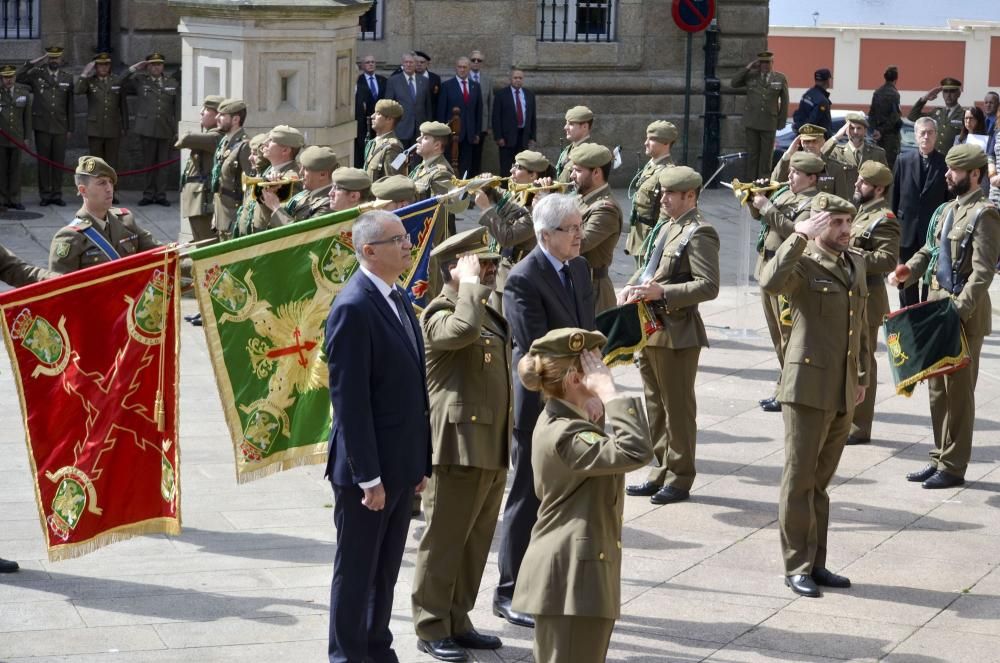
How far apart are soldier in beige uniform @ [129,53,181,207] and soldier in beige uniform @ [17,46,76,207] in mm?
881

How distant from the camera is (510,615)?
8.02 m

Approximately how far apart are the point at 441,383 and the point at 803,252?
2.01m

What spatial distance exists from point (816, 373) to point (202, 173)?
792 cm

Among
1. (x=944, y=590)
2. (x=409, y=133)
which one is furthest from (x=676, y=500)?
(x=409, y=133)

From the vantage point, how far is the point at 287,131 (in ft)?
41.1

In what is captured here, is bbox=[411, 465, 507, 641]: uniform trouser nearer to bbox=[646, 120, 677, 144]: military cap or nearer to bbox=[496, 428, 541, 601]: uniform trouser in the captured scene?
bbox=[496, 428, 541, 601]: uniform trouser

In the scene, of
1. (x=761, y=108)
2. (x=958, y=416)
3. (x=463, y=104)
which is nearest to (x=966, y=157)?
(x=958, y=416)

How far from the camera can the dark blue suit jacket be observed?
6.83 meters

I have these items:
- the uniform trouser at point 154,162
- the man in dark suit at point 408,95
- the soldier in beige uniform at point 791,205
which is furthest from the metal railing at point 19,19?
the soldier in beige uniform at point 791,205

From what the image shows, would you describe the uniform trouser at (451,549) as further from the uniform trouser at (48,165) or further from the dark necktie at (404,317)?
the uniform trouser at (48,165)

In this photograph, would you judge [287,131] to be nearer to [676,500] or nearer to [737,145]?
[676,500]

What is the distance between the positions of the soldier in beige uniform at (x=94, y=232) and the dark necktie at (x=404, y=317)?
2.65 m

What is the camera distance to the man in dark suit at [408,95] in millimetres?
22109

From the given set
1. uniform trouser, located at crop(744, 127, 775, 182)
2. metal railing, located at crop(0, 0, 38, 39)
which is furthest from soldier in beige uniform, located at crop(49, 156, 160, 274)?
uniform trouser, located at crop(744, 127, 775, 182)
